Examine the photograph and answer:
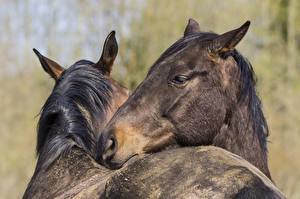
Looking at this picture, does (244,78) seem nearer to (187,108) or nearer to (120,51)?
(187,108)

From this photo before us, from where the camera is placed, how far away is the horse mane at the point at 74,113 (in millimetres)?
4059

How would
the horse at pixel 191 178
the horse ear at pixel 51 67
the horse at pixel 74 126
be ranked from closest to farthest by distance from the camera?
the horse at pixel 191 178 < the horse at pixel 74 126 < the horse ear at pixel 51 67

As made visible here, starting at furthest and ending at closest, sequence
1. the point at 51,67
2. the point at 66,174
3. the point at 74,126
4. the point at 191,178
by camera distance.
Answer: the point at 51,67
the point at 74,126
the point at 66,174
the point at 191,178

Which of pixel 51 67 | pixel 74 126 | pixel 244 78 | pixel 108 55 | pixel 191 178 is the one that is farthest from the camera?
pixel 51 67

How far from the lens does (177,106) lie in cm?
335

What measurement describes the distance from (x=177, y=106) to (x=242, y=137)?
538 mm

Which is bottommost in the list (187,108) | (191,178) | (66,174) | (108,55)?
(66,174)

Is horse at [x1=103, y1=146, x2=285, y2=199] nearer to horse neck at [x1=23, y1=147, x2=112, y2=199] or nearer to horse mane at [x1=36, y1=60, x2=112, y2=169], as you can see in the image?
horse neck at [x1=23, y1=147, x2=112, y2=199]

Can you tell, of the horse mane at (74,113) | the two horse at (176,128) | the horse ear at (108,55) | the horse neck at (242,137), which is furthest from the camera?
the horse ear at (108,55)

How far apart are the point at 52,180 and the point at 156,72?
49.4 inches

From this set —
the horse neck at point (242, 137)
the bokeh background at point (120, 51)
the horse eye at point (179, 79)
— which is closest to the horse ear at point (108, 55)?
the horse eye at point (179, 79)

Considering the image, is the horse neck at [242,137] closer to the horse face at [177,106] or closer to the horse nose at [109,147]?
the horse face at [177,106]

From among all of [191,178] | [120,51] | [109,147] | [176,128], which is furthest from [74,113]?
[120,51]

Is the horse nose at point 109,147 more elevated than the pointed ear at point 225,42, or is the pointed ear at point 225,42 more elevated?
the pointed ear at point 225,42
